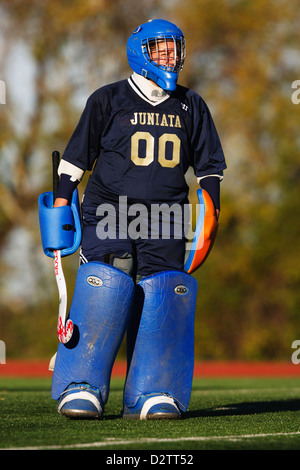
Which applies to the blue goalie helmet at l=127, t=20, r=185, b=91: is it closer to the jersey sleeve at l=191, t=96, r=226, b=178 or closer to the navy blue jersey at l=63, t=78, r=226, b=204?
the navy blue jersey at l=63, t=78, r=226, b=204

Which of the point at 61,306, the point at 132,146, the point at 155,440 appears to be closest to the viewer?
the point at 155,440

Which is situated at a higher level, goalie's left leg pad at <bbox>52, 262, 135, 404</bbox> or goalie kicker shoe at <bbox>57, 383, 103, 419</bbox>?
goalie's left leg pad at <bbox>52, 262, 135, 404</bbox>

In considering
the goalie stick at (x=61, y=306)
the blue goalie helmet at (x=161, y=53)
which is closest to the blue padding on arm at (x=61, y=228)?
the goalie stick at (x=61, y=306)

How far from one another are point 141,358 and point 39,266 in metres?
13.9

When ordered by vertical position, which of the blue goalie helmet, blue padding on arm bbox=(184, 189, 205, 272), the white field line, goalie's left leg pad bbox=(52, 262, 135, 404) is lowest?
the white field line

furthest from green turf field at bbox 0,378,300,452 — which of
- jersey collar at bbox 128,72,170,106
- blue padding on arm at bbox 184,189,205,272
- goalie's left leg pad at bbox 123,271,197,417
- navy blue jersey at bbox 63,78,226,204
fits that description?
jersey collar at bbox 128,72,170,106

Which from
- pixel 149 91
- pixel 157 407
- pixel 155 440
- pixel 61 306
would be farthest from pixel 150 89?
pixel 155 440

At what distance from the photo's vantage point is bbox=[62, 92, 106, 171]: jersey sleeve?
13.5 ft

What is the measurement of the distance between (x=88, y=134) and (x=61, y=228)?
0.49 m

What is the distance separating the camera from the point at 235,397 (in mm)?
5812

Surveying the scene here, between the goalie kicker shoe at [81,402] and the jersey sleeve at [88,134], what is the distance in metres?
1.10

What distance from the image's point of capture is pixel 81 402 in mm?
3730

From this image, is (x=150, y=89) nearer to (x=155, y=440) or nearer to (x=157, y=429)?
(x=157, y=429)
